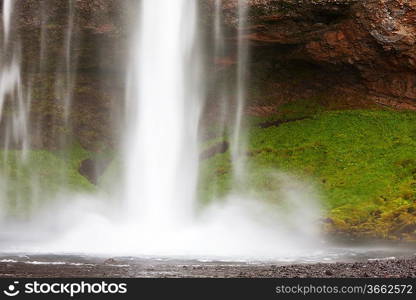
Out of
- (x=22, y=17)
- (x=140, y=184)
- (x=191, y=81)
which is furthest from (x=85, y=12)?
(x=140, y=184)

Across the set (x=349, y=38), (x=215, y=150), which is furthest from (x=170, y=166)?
(x=349, y=38)

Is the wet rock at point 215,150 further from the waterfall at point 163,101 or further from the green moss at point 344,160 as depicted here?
the waterfall at point 163,101

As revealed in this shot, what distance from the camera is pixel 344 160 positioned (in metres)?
33.0

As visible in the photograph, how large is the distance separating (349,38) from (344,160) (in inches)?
226

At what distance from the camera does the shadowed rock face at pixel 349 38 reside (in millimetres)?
33281

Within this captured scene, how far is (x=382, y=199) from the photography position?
29.2 metres

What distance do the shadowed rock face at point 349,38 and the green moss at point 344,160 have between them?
1.53 meters

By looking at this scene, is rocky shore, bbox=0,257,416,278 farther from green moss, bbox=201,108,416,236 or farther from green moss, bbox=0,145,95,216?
green moss, bbox=0,145,95,216

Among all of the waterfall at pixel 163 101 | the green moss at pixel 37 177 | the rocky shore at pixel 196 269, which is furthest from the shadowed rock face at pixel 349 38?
the rocky shore at pixel 196 269

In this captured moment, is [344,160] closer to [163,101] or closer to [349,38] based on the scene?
[349,38]

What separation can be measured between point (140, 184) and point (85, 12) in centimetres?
877

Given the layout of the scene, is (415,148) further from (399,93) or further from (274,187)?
(274,187)

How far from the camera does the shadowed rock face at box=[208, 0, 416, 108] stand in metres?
33.3

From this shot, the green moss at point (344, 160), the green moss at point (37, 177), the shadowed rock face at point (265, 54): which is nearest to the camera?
the green moss at point (344, 160)
